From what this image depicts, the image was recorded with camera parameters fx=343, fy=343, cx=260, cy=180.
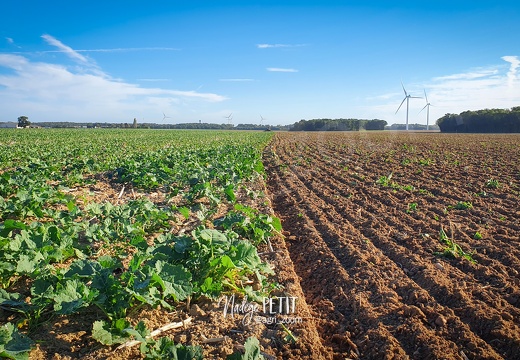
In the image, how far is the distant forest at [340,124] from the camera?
114 m

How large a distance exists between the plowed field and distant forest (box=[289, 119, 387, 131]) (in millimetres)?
105948

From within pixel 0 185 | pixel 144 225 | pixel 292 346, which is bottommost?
pixel 292 346

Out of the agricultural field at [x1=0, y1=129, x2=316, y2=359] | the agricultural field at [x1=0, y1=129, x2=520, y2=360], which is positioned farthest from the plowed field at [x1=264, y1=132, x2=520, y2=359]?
the agricultural field at [x1=0, y1=129, x2=316, y2=359]

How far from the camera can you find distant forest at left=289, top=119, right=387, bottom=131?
113831 mm

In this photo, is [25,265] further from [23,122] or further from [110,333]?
[23,122]

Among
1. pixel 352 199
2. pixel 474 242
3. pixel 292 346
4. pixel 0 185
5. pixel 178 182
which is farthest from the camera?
pixel 178 182

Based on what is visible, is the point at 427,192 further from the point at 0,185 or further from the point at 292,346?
the point at 0,185

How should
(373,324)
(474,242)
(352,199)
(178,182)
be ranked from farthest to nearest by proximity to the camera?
(178,182), (352,199), (474,242), (373,324)

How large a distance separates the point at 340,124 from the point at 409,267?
11587cm

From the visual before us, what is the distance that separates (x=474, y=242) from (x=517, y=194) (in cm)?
495

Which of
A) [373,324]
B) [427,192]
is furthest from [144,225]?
[427,192]

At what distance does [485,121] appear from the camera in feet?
256

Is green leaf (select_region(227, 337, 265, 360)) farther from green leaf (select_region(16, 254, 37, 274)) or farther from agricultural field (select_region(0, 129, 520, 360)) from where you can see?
green leaf (select_region(16, 254, 37, 274))

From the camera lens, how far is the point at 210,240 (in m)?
3.80
